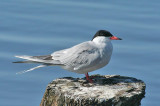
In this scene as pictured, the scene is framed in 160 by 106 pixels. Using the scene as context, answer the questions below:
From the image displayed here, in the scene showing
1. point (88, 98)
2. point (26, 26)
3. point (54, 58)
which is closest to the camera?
point (88, 98)

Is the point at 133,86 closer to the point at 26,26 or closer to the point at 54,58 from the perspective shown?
the point at 54,58

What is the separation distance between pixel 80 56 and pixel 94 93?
92 cm

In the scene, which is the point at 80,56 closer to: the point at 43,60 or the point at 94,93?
the point at 43,60

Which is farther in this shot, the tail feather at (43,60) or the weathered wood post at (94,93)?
the tail feather at (43,60)

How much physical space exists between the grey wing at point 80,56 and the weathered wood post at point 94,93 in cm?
24

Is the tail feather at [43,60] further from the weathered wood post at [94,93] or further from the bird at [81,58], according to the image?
the weathered wood post at [94,93]

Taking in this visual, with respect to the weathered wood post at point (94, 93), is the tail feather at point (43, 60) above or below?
above

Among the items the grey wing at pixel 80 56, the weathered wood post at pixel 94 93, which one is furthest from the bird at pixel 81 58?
the weathered wood post at pixel 94 93

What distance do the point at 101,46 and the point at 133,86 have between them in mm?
848

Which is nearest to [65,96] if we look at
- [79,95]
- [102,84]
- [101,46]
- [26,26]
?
[79,95]

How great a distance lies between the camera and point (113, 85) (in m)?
6.78

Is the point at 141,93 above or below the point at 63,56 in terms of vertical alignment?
below

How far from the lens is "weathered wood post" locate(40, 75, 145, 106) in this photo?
614cm

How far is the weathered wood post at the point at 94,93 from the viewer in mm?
6145
